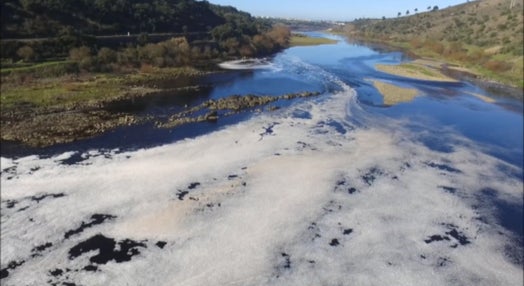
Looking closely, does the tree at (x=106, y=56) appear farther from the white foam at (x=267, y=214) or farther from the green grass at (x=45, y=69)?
the white foam at (x=267, y=214)

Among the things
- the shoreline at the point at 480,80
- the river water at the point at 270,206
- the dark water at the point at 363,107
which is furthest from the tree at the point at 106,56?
the shoreline at the point at 480,80

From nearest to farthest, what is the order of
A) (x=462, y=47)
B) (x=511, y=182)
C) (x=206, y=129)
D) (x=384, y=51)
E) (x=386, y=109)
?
1. (x=511, y=182)
2. (x=206, y=129)
3. (x=386, y=109)
4. (x=462, y=47)
5. (x=384, y=51)

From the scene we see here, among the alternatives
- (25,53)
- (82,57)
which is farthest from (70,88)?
(82,57)

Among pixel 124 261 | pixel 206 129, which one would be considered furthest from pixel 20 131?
pixel 124 261

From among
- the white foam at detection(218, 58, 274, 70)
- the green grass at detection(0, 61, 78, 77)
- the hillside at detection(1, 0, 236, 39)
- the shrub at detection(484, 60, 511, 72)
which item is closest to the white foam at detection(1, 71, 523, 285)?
the green grass at detection(0, 61, 78, 77)

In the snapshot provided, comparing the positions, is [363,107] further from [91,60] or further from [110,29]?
[110,29]

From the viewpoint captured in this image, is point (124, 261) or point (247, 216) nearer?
point (124, 261)

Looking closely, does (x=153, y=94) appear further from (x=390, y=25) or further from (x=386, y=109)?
(x=390, y=25)
